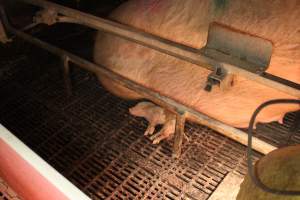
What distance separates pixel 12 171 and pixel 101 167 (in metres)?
0.67

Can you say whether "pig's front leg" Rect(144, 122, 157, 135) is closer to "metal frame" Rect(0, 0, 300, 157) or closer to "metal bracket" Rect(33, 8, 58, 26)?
"metal frame" Rect(0, 0, 300, 157)

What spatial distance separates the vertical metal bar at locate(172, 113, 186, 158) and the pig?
0.20 meters

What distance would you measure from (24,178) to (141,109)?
1.16 meters

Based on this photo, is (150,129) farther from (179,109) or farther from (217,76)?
(217,76)

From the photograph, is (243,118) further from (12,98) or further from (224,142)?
(12,98)

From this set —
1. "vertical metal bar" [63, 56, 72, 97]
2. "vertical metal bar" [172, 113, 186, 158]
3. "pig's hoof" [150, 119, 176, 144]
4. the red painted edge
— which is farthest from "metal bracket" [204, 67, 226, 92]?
"vertical metal bar" [63, 56, 72, 97]

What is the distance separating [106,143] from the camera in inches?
95.3

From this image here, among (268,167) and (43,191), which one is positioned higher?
(268,167)

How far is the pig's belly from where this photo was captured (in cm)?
209

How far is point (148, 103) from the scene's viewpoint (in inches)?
103

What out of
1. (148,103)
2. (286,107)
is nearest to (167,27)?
(148,103)

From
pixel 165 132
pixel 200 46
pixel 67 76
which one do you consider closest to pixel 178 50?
pixel 200 46

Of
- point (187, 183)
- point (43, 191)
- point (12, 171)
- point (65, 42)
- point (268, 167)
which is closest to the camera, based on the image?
point (268, 167)

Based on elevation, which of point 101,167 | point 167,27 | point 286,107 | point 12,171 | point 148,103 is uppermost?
point 167,27
